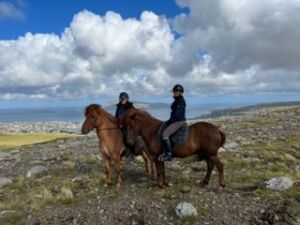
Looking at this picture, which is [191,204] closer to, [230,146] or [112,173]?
[112,173]

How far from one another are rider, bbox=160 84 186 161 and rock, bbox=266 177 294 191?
10.7 feet

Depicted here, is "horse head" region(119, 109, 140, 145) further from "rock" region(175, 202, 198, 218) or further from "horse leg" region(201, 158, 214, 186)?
"rock" region(175, 202, 198, 218)

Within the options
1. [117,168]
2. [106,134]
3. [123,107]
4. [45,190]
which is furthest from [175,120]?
[45,190]

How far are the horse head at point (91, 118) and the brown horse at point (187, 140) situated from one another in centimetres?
104

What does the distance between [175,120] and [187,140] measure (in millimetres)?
729

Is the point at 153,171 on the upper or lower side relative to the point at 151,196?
upper

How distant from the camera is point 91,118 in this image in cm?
1496

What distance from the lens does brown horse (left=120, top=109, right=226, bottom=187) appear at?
13.8 m

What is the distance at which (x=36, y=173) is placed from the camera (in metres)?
18.2

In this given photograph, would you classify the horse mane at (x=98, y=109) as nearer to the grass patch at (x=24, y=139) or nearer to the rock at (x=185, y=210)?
the rock at (x=185, y=210)

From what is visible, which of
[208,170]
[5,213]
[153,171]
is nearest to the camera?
[5,213]

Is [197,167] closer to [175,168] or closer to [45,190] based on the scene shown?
[175,168]

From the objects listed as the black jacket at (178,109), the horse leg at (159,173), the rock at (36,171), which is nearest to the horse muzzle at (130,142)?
the horse leg at (159,173)

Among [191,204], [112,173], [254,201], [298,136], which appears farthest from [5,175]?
[298,136]
